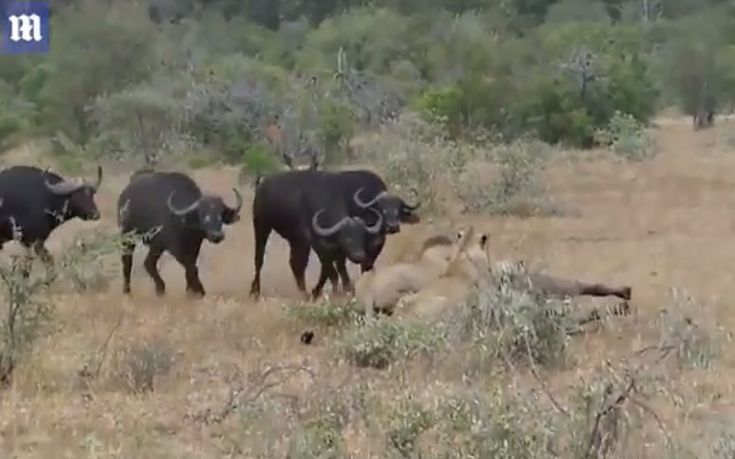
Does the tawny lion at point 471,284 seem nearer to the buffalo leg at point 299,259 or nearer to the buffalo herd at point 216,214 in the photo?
the buffalo herd at point 216,214

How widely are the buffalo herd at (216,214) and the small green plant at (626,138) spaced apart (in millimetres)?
14084

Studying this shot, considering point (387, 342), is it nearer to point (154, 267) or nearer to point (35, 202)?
point (154, 267)

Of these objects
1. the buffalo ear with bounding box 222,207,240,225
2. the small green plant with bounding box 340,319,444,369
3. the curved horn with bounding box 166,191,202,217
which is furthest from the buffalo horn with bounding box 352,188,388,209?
the small green plant with bounding box 340,319,444,369

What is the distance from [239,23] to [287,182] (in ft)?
137

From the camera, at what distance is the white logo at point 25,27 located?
18156 millimetres

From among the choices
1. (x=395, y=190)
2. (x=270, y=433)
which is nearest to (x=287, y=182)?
(x=395, y=190)

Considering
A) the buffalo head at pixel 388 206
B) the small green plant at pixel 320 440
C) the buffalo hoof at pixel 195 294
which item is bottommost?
the buffalo hoof at pixel 195 294

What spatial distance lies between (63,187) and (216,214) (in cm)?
157

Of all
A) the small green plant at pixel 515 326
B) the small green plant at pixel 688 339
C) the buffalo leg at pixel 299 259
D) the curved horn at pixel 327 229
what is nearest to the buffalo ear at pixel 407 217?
the curved horn at pixel 327 229

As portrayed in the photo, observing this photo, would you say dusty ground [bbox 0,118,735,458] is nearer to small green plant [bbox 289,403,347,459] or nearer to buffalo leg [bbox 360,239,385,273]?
small green plant [bbox 289,403,347,459]

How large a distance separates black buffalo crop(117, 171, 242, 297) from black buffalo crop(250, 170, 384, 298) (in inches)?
18.3

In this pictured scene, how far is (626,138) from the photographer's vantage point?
29.3 m

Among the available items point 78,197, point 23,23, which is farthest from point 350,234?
point 23,23

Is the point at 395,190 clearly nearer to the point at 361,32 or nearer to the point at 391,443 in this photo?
the point at 391,443
